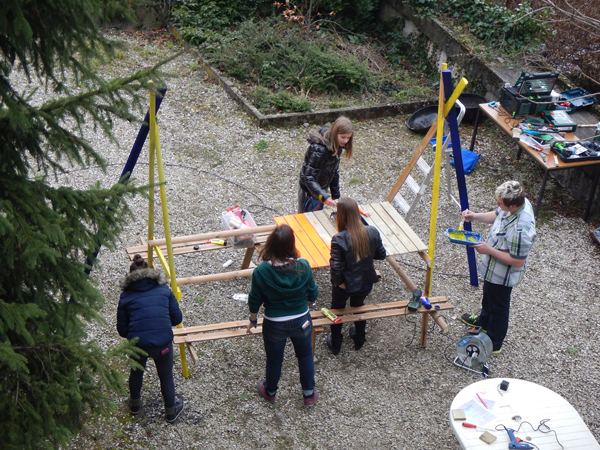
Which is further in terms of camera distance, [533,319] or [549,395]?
[533,319]

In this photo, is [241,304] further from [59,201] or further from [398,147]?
[398,147]

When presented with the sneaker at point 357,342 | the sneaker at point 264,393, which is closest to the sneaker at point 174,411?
the sneaker at point 264,393

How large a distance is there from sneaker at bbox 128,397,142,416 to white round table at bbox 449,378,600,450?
2.34 m

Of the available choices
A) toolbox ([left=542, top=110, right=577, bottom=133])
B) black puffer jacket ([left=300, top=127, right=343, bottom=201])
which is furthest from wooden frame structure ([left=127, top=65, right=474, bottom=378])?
toolbox ([left=542, top=110, right=577, bottom=133])

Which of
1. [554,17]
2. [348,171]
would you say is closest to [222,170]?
[348,171]

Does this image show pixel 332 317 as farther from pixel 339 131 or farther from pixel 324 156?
pixel 339 131

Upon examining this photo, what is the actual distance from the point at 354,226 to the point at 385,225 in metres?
1.09

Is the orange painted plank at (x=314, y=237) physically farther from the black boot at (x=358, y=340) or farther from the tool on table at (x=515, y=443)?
the tool on table at (x=515, y=443)

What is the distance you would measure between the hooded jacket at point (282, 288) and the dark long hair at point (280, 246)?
0.06 meters

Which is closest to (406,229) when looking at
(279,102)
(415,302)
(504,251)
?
(415,302)

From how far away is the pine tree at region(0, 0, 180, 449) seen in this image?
2.80 meters

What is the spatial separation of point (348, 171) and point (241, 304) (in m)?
2.95

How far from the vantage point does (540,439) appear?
13.0ft

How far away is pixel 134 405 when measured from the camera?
4.57 metres
